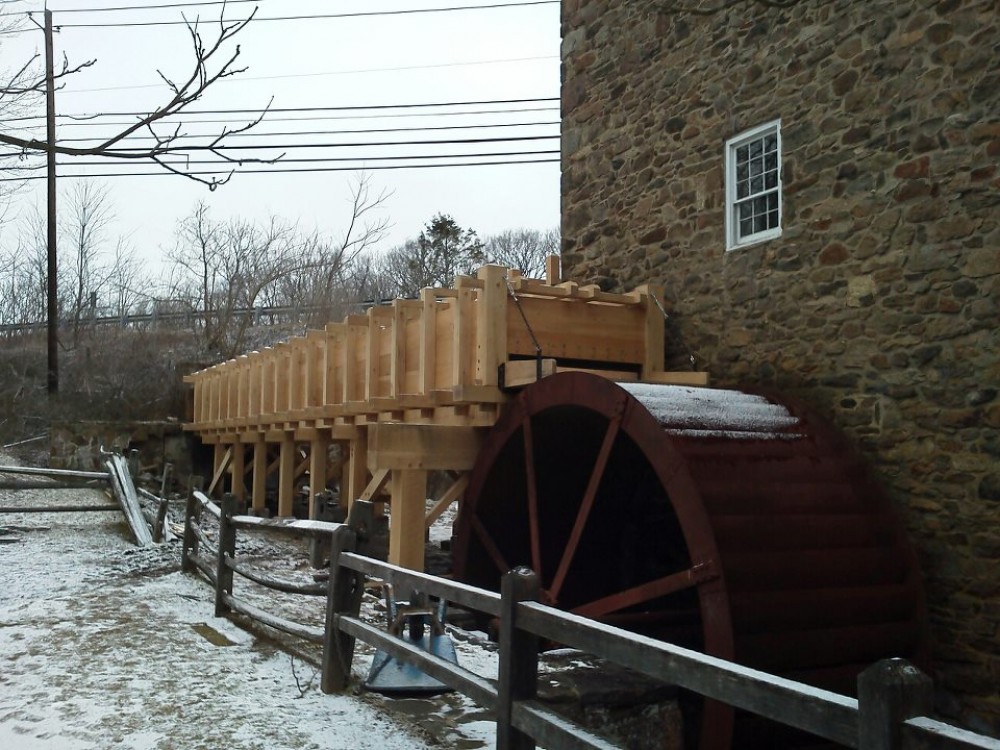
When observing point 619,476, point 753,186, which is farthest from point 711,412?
point 753,186

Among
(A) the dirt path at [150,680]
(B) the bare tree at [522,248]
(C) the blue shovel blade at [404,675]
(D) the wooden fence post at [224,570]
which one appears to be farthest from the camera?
(B) the bare tree at [522,248]

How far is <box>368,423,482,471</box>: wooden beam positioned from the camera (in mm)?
8406

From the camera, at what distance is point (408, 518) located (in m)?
8.59

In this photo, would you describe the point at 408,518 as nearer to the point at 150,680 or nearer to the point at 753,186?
the point at 150,680

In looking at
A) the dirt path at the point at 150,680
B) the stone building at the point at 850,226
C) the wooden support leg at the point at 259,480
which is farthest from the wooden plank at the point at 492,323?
the wooden support leg at the point at 259,480

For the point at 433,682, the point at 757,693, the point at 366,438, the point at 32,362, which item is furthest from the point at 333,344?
the point at 32,362

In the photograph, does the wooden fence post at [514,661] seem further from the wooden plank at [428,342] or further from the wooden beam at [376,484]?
the wooden beam at [376,484]

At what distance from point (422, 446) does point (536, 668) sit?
16.2 ft

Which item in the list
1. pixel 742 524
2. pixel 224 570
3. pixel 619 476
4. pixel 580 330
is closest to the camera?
pixel 742 524

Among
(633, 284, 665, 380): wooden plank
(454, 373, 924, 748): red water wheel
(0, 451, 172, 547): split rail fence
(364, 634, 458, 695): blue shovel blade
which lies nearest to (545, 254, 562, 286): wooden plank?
(633, 284, 665, 380): wooden plank

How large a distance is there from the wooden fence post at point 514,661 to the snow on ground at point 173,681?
2.27 feet

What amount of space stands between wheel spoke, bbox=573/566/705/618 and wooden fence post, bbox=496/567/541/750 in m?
2.17

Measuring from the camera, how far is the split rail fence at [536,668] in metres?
2.24

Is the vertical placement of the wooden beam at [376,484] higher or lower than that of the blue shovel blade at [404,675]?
higher
